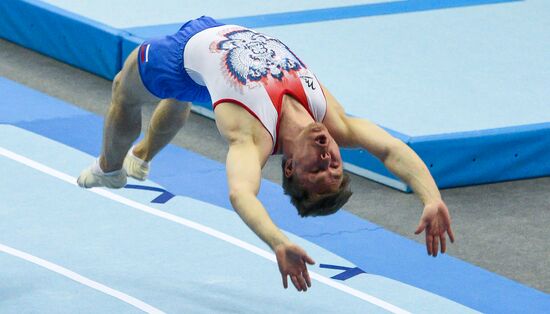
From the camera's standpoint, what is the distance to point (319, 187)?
488 centimetres

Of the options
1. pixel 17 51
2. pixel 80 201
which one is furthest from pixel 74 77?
pixel 80 201

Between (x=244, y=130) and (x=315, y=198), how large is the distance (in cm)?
38

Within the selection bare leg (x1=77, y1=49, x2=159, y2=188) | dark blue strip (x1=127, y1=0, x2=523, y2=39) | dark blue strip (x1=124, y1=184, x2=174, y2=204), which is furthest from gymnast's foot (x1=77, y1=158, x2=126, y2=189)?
dark blue strip (x1=127, y1=0, x2=523, y2=39)

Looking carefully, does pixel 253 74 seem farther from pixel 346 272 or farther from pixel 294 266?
pixel 346 272

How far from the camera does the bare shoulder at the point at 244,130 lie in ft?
16.4

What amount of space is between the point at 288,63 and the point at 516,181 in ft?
8.81

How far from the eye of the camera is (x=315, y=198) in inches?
193

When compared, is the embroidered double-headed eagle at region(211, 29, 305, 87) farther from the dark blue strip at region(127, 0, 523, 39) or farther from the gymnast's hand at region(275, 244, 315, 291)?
the dark blue strip at region(127, 0, 523, 39)

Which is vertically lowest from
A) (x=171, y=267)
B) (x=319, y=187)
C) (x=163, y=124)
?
(x=171, y=267)

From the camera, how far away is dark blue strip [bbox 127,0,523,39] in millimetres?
8969

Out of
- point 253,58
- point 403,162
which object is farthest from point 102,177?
point 403,162

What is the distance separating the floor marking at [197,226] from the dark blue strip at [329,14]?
1.66 metres

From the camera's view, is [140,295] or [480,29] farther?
[480,29]

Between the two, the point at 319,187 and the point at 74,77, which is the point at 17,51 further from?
the point at 319,187
